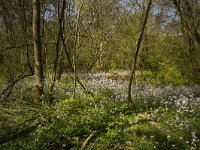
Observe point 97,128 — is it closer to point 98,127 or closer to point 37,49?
point 98,127

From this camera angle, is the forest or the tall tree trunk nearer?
the forest

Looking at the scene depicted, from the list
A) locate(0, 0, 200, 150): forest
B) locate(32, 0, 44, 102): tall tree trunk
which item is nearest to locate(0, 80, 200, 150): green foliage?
locate(0, 0, 200, 150): forest

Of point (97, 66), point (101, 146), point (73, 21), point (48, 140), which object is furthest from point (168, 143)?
point (97, 66)

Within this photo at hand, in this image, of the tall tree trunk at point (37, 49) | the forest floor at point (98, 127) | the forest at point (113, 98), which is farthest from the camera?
the tall tree trunk at point (37, 49)

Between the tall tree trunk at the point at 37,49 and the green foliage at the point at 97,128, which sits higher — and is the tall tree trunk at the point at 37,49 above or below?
above

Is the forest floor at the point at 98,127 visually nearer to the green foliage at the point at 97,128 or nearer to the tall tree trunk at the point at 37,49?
the green foliage at the point at 97,128

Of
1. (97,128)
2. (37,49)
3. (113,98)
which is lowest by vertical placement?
(97,128)

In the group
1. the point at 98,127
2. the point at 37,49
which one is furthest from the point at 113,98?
the point at 98,127

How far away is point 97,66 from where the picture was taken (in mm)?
28031

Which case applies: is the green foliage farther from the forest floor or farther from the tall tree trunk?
the tall tree trunk

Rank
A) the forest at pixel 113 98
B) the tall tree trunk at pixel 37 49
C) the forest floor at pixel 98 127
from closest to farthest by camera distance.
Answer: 1. the forest floor at pixel 98 127
2. the forest at pixel 113 98
3. the tall tree trunk at pixel 37 49

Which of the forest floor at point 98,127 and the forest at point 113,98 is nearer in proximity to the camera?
the forest floor at point 98,127

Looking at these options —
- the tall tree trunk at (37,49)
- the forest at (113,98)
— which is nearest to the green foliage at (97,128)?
the forest at (113,98)

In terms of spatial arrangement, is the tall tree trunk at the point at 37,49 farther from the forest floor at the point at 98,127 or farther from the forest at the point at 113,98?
the forest floor at the point at 98,127
